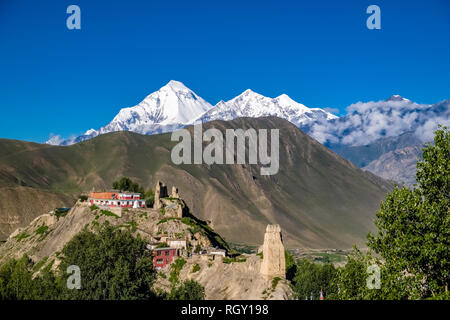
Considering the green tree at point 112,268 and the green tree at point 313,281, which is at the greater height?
the green tree at point 112,268

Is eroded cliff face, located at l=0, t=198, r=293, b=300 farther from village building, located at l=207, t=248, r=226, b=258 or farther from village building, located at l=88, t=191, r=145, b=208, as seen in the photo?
village building, located at l=207, t=248, r=226, b=258

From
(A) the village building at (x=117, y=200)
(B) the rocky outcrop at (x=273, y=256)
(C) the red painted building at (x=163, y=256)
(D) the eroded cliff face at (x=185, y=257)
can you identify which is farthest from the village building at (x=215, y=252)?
(A) the village building at (x=117, y=200)

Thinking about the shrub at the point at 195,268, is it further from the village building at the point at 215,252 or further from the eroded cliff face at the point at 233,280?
the village building at the point at 215,252

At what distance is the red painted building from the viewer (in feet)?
380

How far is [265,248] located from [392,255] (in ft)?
175

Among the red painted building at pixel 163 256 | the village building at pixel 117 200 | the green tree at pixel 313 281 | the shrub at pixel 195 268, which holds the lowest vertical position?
the green tree at pixel 313 281

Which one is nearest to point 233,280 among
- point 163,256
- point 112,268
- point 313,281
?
point 313,281

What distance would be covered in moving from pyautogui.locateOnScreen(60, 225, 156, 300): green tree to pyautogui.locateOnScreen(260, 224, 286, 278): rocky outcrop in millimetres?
22314

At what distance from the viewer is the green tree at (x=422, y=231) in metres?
39.3

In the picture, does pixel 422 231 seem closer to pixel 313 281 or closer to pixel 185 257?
pixel 313 281

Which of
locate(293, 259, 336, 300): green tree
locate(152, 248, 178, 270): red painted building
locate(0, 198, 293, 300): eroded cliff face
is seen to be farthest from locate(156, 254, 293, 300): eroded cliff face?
locate(293, 259, 336, 300): green tree

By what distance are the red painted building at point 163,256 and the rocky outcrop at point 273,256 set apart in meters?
29.5
